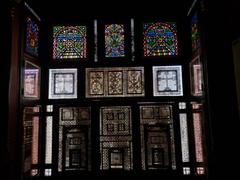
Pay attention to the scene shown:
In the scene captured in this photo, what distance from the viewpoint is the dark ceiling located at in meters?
3.04

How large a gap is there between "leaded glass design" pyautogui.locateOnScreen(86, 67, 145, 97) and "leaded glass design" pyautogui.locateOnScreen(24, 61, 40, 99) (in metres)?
0.73

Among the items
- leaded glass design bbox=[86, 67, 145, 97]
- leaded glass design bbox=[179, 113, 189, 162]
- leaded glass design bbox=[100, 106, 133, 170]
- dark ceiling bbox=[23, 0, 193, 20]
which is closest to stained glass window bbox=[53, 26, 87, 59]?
dark ceiling bbox=[23, 0, 193, 20]

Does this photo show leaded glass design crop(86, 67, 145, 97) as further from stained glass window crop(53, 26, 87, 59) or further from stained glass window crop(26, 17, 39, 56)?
stained glass window crop(26, 17, 39, 56)

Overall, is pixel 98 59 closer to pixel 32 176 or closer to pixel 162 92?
pixel 162 92

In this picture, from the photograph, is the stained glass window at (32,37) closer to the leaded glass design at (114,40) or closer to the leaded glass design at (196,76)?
the leaded glass design at (114,40)

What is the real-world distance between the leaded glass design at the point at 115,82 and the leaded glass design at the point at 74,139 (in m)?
0.35

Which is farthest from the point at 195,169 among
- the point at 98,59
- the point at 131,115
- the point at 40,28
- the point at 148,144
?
the point at 40,28

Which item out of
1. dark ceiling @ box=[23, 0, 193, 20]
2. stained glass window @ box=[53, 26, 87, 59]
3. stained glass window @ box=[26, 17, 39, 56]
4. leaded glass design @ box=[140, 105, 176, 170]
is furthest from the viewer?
stained glass window @ box=[53, 26, 87, 59]

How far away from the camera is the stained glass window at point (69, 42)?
10.4ft

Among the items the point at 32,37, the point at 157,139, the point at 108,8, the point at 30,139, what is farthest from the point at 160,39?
the point at 30,139

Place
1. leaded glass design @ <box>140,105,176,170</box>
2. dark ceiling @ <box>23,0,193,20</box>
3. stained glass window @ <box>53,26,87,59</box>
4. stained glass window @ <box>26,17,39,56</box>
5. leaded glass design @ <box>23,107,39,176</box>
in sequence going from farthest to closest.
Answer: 1. stained glass window @ <box>53,26,87,59</box>
2. dark ceiling @ <box>23,0,193,20</box>
3. leaded glass design @ <box>140,105,176,170</box>
4. stained glass window @ <box>26,17,39,56</box>
5. leaded glass design @ <box>23,107,39,176</box>

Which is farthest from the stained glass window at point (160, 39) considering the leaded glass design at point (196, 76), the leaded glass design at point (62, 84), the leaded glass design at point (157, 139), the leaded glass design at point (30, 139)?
the leaded glass design at point (30, 139)

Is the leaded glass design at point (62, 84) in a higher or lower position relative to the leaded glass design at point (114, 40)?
lower

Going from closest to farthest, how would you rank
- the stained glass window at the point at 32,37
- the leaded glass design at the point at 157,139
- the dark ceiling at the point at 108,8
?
the stained glass window at the point at 32,37 < the leaded glass design at the point at 157,139 < the dark ceiling at the point at 108,8
